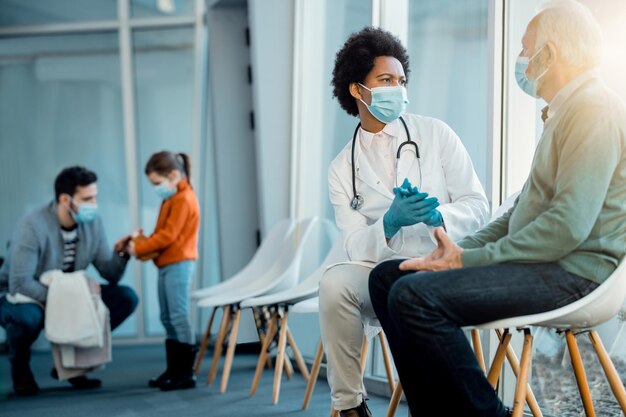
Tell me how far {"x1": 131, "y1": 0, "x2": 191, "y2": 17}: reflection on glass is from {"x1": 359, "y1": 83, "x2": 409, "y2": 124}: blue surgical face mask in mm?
4245

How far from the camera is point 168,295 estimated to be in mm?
4535

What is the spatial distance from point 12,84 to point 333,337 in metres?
5.14

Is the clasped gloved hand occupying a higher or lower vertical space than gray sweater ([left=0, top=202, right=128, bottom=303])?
higher

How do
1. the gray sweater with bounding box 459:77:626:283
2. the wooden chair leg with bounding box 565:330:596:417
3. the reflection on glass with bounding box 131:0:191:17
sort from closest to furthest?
1. the gray sweater with bounding box 459:77:626:283
2. the wooden chair leg with bounding box 565:330:596:417
3. the reflection on glass with bounding box 131:0:191:17

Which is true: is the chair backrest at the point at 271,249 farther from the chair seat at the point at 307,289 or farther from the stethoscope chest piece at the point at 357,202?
the stethoscope chest piece at the point at 357,202

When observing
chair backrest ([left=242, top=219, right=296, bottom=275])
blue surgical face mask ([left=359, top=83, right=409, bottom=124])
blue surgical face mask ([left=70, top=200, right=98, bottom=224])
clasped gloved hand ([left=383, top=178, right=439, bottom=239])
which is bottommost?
chair backrest ([left=242, top=219, right=296, bottom=275])

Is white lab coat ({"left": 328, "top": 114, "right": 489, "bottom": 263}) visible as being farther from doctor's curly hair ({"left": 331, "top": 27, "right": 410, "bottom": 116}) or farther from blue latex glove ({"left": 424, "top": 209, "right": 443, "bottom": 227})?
doctor's curly hair ({"left": 331, "top": 27, "right": 410, "bottom": 116})

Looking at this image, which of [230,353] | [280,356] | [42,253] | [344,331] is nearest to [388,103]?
[344,331]

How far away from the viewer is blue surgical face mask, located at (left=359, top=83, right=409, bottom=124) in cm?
289

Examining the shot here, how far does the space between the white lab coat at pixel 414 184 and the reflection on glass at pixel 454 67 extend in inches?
21.8

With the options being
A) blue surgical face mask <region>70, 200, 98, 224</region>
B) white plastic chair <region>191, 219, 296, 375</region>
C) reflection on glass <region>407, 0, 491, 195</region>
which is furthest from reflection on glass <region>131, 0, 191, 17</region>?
reflection on glass <region>407, 0, 491, 195</region>

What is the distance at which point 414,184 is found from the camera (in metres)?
2.80

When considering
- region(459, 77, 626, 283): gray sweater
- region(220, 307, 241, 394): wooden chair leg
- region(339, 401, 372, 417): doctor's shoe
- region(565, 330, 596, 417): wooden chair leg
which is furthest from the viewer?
region(220, 307, 241, 394): wooden chair leg

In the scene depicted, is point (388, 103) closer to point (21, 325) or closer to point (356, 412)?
point (356, 412)
